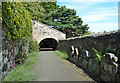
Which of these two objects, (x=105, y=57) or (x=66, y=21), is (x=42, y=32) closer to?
(x=66, y=21)

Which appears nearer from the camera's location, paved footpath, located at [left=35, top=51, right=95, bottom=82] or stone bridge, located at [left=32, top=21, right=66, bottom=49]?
paved footpath, located at [left=35, top=51, right=95, bottom=82]

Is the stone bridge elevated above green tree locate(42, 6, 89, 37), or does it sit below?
below

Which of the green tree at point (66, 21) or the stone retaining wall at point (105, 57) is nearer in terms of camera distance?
the stone retaining wall at point (105, 57)

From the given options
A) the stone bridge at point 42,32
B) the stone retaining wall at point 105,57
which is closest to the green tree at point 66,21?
the stone bridge at point 42,32

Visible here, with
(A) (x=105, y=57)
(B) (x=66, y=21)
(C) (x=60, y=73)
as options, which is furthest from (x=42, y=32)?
(A) (x=105, y=57)

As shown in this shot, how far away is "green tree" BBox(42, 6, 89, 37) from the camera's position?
2062 centimetres

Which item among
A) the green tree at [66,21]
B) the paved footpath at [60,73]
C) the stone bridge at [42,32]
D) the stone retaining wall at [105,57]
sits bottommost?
the paved footpath at [60,73]

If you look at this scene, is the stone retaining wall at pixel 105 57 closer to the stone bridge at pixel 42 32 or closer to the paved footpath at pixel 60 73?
the paved footpath at pixel 60 73

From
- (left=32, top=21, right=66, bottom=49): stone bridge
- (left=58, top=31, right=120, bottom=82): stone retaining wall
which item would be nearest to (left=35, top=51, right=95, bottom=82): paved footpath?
(left=58, top=31, right=120, bottom=82): stone retaining wall

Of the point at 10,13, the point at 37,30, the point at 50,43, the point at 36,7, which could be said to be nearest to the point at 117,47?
the point at 10,13

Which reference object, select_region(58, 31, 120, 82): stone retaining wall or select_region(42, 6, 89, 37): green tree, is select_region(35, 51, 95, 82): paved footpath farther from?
select_region(42, 6, 89, 37): green tree

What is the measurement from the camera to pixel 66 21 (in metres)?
21.0

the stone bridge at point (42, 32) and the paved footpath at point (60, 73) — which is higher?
the stone bridge at point (42, 32)

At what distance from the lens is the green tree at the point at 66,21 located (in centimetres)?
2062
